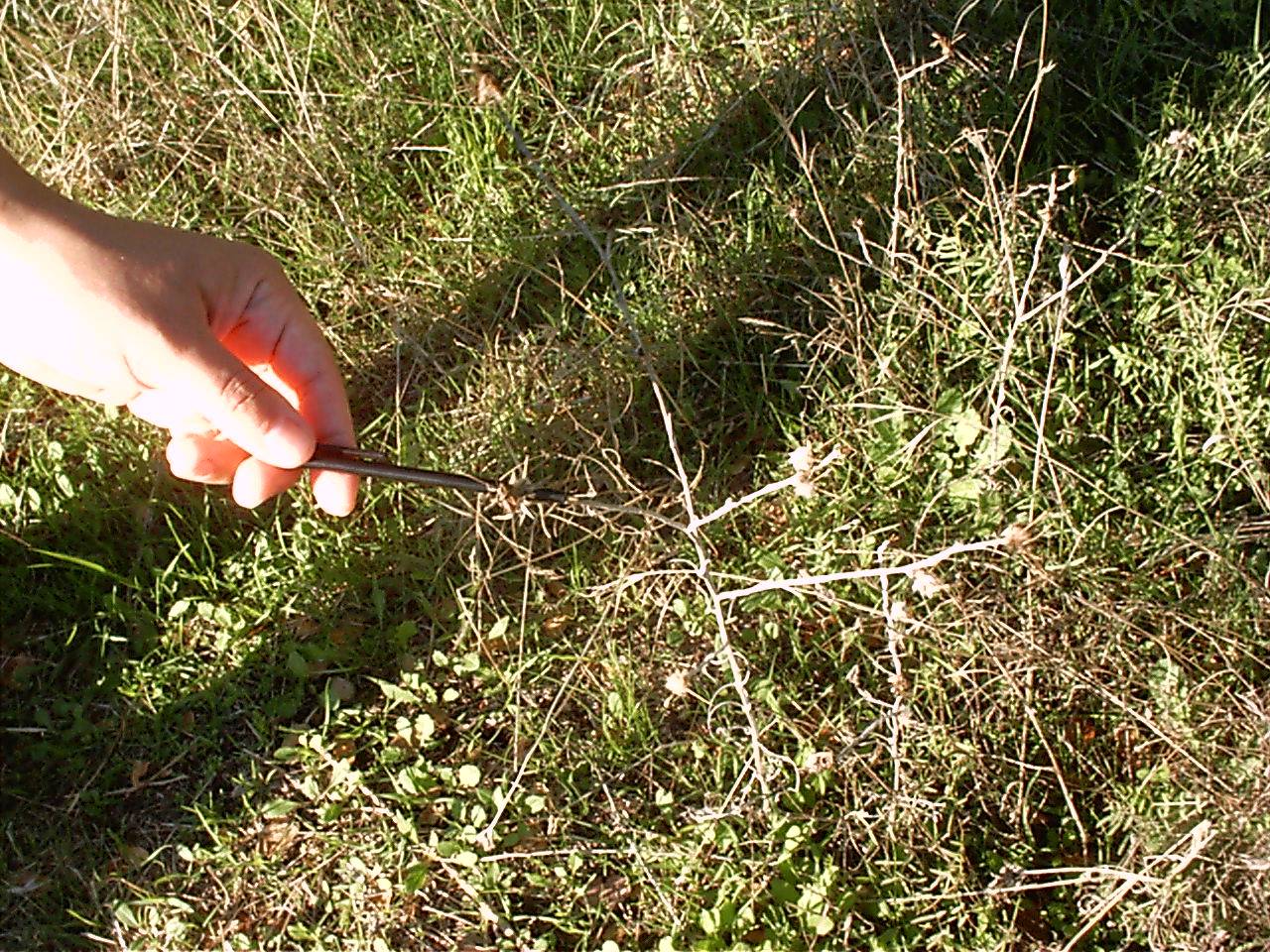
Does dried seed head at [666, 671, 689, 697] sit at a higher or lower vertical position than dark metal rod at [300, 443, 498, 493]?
lower

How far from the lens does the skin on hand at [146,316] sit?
217 cm

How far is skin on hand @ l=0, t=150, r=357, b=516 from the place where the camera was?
2166 millimetres

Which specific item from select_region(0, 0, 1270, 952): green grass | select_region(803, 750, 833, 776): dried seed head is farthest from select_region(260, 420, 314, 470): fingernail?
select_region(803, 750, 833, 776): dried seed head

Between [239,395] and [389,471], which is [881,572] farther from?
[239,395]

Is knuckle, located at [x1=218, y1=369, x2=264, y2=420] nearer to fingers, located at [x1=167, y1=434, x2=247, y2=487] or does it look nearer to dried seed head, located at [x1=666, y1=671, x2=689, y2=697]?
fingers, located at [x1=167, y1=434, x2=247, y2=487]

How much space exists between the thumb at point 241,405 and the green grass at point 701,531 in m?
0.56

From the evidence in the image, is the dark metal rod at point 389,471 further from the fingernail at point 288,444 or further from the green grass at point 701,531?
the green grass at point 701,531

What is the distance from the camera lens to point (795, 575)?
268 centimetres

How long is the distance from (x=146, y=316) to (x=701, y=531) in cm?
120

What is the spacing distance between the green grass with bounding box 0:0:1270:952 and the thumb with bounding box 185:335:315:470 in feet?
1.84

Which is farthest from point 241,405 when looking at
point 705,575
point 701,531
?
point 701,531

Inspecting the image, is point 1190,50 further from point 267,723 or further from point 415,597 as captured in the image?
point 267,723

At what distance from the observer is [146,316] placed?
2.17 m

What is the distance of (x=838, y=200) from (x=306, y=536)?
56.8 inches
